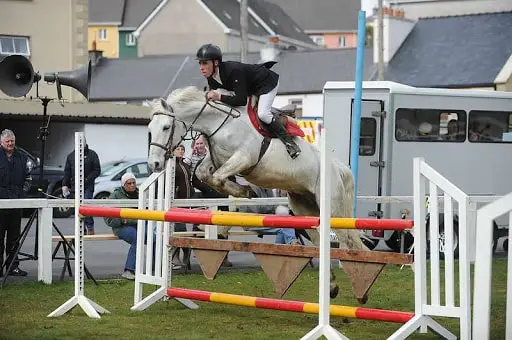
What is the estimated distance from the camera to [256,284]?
14859 millimetres

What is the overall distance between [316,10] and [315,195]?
353 ft

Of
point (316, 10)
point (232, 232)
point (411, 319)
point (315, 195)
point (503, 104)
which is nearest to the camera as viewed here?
point (411, 319)

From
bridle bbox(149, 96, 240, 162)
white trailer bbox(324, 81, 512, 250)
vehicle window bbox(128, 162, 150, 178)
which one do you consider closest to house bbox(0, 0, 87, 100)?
vehicle window bbox(128, 162, 150, 178)

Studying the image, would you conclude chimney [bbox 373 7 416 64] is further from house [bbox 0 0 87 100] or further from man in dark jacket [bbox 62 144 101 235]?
man in dark jacket [bbox 62 144 101 235]

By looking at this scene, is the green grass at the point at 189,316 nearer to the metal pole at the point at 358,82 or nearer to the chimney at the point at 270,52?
the metal pole at the point at 358,82

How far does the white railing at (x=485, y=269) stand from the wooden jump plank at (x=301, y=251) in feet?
4.16

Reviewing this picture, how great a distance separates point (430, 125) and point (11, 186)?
925 centimetres

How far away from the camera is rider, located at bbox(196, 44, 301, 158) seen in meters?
11.7

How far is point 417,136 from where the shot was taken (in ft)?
70.7

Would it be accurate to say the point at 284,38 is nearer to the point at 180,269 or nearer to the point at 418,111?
the point at 418,111

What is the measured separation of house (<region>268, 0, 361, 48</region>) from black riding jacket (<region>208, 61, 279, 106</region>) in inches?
4141

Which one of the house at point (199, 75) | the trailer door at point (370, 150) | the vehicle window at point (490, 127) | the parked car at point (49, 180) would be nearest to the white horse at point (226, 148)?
the trailer door at point (370, 150)

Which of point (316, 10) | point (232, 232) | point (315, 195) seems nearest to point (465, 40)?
point (232, 232)

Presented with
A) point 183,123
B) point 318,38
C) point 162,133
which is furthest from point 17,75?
point 318,38
